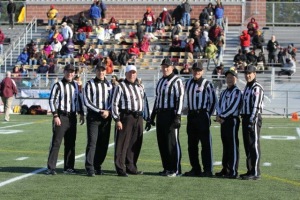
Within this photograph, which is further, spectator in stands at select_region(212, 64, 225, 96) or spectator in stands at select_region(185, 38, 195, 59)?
spectator in stands at select_region(185, 38, 195, 59)

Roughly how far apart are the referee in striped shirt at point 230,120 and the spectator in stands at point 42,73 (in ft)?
72.0

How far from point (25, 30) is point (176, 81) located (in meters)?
29.4

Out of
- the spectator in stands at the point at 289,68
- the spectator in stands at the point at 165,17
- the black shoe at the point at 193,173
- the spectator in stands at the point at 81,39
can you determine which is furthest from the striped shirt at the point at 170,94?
the spectator in stands at the point at 165,17

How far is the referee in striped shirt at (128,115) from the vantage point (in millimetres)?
13805

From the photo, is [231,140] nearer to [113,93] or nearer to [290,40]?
[113,93]

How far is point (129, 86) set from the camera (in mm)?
13938

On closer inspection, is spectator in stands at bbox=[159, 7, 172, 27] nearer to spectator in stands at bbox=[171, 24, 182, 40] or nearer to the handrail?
spectator in stands at bbox=[171, 24, 182, 40]

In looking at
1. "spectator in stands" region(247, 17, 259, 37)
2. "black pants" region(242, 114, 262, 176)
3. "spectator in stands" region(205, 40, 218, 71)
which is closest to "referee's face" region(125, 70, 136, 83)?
"black pants" region(242, 114, 262, 176)

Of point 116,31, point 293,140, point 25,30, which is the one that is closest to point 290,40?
point 116,31

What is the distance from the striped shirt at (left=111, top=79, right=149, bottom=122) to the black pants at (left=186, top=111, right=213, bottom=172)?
780 mm

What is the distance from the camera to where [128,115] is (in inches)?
548

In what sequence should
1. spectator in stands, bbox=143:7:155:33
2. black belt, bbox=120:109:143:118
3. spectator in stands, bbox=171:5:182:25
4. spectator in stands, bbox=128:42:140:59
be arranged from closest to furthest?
black belt, bbox=120:109:143:118 → spectator in stands, bbox=128:42:140:59 → spectator in stands, bbox=143:7:155:33 → spectator in stands, bbox=171:5:182:25

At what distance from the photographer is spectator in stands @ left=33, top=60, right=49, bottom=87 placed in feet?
116

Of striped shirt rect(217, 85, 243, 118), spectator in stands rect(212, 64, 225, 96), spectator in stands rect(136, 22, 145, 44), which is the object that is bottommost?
spectator in stands rect(212, 64, 225, 96)
